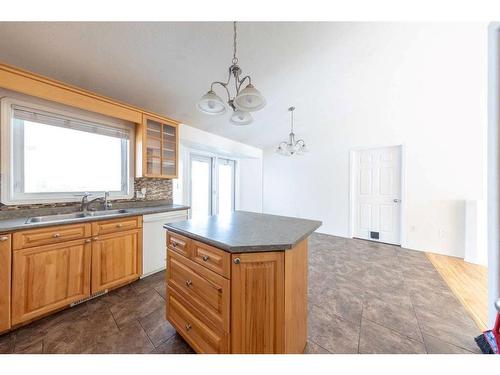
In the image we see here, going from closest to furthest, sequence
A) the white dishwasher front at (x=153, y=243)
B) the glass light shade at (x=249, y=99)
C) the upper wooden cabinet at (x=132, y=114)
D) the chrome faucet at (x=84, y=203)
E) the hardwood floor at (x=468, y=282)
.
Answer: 1. the glass light shade at (x=249, y=99)
2. the upper wooden cabinet at (x=132, y=114)
3. the hardwood floor at (x=468, y=282)
4. the chrome faucet at (x=84, y=203)
5. the white dishwasher front at (x=153, y=243)

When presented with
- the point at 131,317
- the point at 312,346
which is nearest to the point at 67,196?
the point at 131,317

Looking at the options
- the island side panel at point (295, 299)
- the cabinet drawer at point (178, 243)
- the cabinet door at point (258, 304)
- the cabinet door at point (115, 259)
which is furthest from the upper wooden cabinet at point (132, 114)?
the island side panel at point (295, 299)

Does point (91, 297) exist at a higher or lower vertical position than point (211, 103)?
lower

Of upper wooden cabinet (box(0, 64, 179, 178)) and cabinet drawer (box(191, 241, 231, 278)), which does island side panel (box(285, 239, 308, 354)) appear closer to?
cabinet drawer (box(191, 241, 231, 278))

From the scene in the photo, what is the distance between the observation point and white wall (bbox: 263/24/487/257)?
2.33m

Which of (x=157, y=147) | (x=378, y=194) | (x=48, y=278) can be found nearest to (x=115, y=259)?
(x=48, y=278)

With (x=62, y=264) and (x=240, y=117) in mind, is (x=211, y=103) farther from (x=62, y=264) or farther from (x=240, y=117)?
(x=62, y=264)

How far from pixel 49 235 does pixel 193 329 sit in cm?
148

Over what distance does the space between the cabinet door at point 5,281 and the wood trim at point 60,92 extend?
4.20ft

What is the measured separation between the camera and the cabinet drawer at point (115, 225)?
1.88 metres

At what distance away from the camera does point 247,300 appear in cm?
100

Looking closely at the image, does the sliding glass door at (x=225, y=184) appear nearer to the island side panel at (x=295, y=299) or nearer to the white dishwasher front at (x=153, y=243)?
the white dishwasher front at (x=153, y=243)
